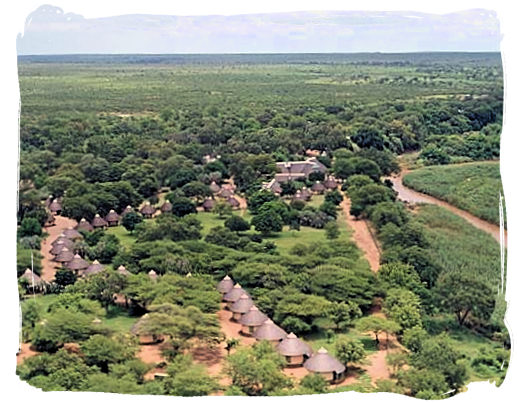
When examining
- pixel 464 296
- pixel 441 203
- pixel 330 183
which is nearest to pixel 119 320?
pixel 464 296

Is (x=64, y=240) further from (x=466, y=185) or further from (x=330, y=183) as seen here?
(x=466, y=185)

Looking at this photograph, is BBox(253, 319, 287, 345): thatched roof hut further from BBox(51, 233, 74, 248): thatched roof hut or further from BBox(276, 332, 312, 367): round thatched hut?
BBox(51, 233, 74, 248): thatched roof hut

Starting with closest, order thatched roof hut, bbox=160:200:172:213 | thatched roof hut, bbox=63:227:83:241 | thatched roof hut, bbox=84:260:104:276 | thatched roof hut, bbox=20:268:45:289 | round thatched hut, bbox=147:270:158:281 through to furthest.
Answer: thatched roof hut, bbox=20:268:45:289
round thatched hut, bbox=147:270:158:281
thatched roof hut, bbox=84:260:104:276
thatched roof hut, bbox=63:227:83:241
thatched roof hut, bbox=160:200:172:213

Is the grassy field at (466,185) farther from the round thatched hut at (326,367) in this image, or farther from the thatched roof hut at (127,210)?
the thatched roof hut at (127,210)

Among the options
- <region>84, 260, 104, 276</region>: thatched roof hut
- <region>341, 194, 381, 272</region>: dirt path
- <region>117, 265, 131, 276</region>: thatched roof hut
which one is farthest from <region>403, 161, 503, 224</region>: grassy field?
<region>84, 260, 104, 276</region>: thatched roof hut

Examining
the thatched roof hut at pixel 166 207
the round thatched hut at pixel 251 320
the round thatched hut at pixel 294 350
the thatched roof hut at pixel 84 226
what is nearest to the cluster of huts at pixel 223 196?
the thatched roof hut at pixel 166 207

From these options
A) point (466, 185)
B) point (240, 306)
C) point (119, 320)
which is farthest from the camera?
point (466, 185)
